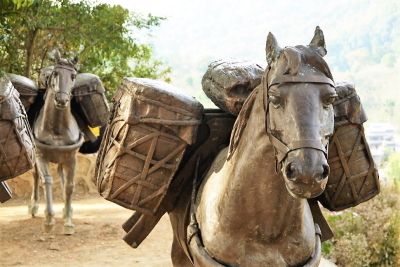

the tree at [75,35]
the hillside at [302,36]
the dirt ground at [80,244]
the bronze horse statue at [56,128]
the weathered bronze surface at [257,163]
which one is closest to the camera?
the weathered bronze surface at [257,163]

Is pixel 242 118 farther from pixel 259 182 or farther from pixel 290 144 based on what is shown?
pixel 290 144

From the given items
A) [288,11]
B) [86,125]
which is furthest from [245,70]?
[288,11]

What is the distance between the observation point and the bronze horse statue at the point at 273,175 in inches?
91.0

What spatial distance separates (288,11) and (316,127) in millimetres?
42085

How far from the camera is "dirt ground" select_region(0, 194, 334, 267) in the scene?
7.34 meters

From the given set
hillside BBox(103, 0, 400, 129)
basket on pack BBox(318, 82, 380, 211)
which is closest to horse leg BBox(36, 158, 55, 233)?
basket on pack BBox(318, 82, 380, 211)

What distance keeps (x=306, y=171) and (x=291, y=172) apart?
94 millimetres

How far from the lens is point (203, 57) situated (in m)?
40.8

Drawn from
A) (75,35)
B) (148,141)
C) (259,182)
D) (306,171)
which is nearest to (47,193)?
(75,35)

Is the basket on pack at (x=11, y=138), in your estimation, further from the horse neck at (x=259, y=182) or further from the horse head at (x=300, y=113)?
the horse head at (x=300, y=113)

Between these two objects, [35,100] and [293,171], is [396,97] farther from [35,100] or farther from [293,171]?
[293,171]

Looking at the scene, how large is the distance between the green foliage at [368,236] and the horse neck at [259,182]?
4.00 meters

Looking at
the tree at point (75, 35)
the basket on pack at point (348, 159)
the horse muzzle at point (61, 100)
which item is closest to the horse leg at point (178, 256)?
the basket on pack at point (348, 159)

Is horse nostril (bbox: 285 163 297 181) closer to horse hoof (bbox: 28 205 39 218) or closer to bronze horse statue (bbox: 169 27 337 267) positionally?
bronze horse statue (bbox: 169 27 337 267)
